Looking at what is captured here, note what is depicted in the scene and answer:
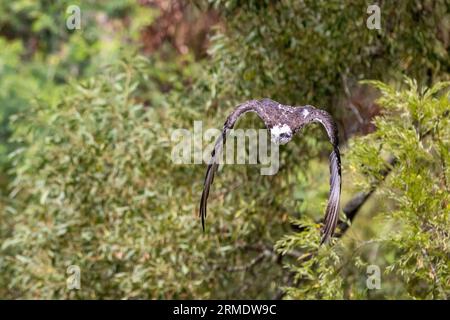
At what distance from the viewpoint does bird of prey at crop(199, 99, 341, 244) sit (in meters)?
5.13

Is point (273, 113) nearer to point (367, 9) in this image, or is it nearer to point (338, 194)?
point (338, 194)

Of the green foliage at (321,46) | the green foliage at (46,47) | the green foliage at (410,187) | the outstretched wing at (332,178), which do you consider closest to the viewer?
the outstretched wing at (332,178)

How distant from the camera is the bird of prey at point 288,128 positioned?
5.13 meters

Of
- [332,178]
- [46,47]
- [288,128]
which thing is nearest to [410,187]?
[332,178]

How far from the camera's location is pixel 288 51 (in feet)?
25.2

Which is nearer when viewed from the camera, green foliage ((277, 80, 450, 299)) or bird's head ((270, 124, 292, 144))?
bird's head ((270, 124, 292, 144))

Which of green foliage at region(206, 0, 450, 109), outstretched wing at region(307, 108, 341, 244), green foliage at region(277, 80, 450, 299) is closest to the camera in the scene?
outstretched wing at region(307, 108, 341, 244)

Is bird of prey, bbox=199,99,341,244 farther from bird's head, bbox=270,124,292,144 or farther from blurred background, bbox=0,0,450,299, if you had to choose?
blurred background, bbox=0,0,450,299

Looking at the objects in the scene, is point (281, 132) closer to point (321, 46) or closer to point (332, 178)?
point (332, 178)

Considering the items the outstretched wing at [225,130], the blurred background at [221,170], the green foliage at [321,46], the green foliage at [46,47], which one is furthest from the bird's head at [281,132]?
the green foliage at [46,47]

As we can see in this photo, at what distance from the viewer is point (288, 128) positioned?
202 inches

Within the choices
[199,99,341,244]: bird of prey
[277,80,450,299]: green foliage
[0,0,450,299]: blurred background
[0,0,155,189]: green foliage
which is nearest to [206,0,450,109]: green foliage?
[0,0,450,299]: blurred background

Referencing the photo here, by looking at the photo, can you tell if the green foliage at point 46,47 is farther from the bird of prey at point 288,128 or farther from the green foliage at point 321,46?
the bird of prey at point 288,128

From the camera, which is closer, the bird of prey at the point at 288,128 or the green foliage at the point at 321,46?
the bird of prey at the point at 288,128
